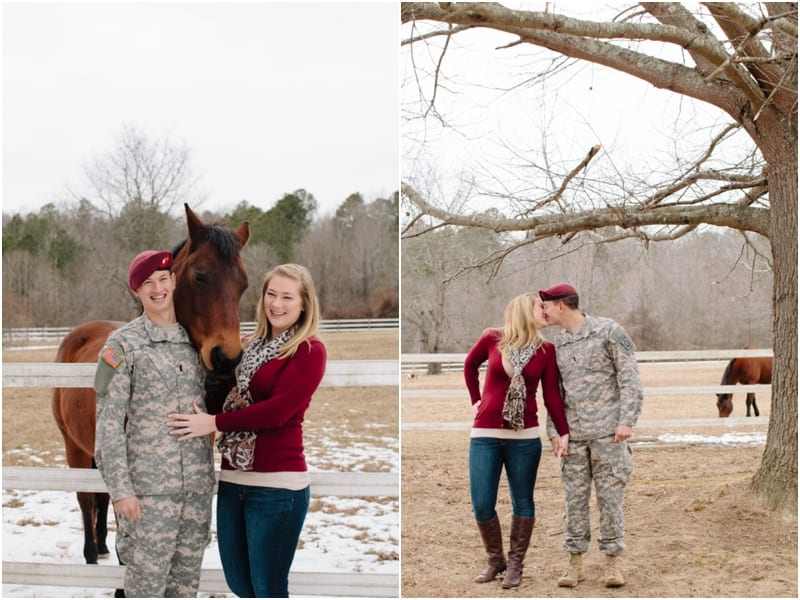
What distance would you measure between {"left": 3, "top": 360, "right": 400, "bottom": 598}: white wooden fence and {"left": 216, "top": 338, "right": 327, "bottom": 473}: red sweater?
0.51 m

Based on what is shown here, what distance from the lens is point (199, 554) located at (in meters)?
2.05

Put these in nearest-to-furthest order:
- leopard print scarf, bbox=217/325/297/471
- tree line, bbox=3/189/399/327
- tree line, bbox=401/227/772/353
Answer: leopard print scarf, bbox=217/325/297/471 < tree line, bbox=401/227/772/353 < tree line, bbox=3/189/399/327

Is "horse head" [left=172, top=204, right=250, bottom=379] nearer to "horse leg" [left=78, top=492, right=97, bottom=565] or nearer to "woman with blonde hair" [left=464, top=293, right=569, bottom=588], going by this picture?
"woman with blonde hair" [left=464, top=293, right=569, bottom=588]

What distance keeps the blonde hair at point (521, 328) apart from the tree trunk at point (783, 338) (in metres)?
1.88

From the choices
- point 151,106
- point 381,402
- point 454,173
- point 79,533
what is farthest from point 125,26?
point 79,533

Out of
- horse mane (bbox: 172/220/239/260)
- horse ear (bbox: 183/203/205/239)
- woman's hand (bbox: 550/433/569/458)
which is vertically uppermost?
horse ear (bbox: 183/203/205/239)

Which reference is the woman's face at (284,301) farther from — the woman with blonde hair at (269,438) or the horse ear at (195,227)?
the horse ear at (195,227)

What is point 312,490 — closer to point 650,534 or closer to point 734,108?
point 650,534

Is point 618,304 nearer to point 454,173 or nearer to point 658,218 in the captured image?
point 454,173

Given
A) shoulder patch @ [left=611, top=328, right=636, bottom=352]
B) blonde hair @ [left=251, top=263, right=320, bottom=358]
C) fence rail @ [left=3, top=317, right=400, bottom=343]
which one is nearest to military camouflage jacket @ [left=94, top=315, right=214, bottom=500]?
blonde hair @ [left=251, top=263, right=320, bottom=358]

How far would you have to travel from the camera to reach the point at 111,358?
194 cm

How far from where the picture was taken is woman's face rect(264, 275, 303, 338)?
6.75ft

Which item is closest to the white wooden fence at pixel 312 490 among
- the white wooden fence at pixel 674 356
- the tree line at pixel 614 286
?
the tree line at pixel 614 286

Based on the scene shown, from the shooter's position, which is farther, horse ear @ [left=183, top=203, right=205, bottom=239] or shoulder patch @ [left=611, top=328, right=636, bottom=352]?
shoulder patch @ [left=611, top=328, right=636, bottom=352]
